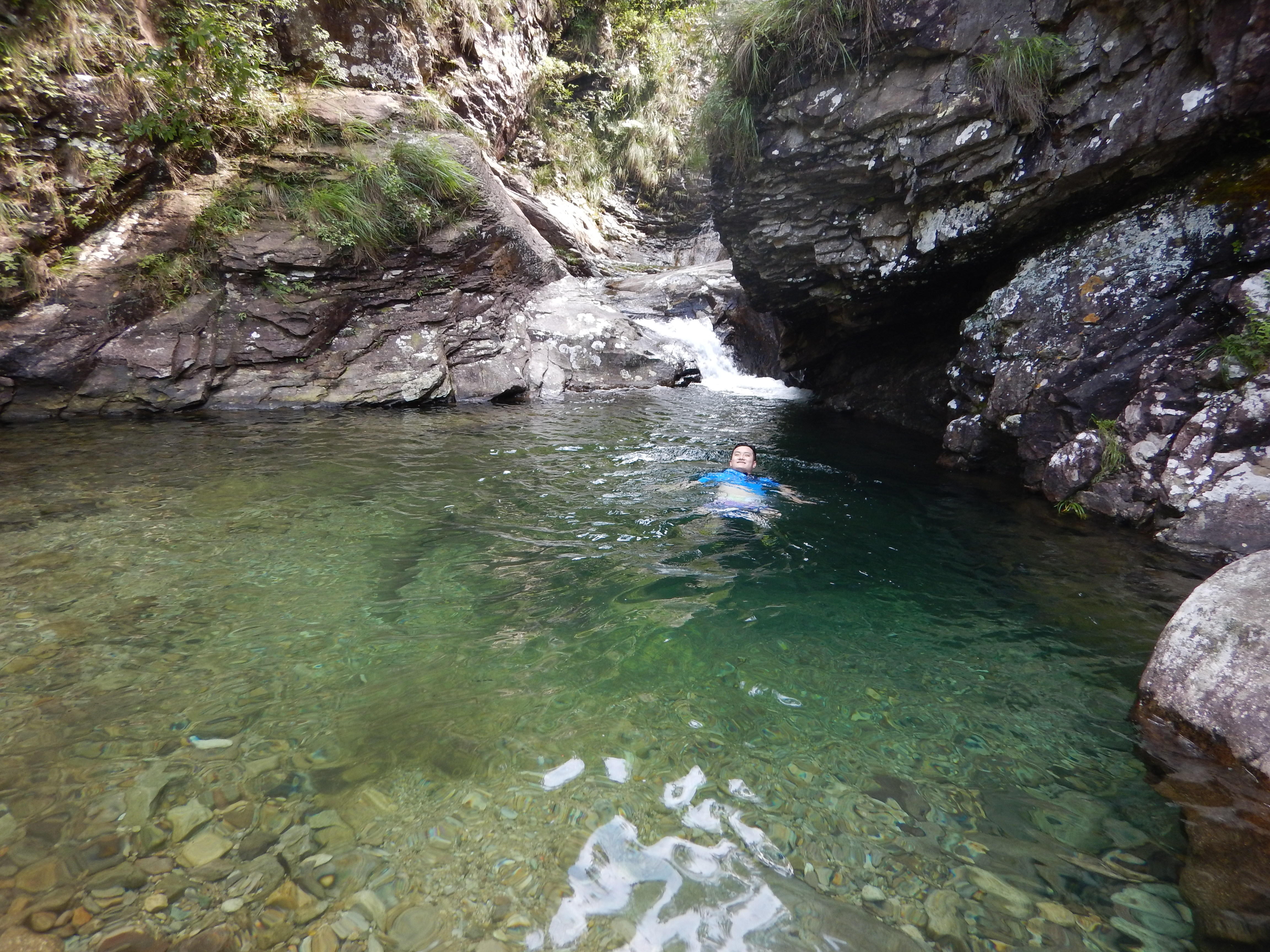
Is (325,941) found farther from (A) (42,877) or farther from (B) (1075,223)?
(B) (1075,223)

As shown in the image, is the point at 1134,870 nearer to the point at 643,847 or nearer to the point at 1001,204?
the point at 643,847

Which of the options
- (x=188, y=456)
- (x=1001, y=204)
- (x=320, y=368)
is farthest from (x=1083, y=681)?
(x=320, y=368)

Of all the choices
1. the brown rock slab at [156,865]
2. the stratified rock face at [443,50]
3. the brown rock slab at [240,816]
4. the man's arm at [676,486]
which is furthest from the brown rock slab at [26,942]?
the stratified rock face at [443,50]

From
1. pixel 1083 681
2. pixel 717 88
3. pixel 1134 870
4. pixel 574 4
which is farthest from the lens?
pixel 574 4

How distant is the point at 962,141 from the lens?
20.2 ft

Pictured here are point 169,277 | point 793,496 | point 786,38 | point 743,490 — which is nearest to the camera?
point 743,490

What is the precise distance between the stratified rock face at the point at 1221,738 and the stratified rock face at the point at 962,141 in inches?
177

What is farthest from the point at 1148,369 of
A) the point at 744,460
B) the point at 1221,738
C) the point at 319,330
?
the point at 319,330

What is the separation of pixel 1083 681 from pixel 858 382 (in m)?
8.80

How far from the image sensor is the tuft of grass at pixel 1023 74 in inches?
219

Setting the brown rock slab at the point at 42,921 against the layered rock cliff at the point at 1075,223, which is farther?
the layered rock cliff at the point at 1075,223

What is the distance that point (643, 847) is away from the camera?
2.02 meters

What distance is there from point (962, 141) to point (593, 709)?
6863mm

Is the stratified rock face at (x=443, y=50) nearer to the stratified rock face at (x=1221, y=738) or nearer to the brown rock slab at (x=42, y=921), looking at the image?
the brown rock slab at (x=42, y=921)
